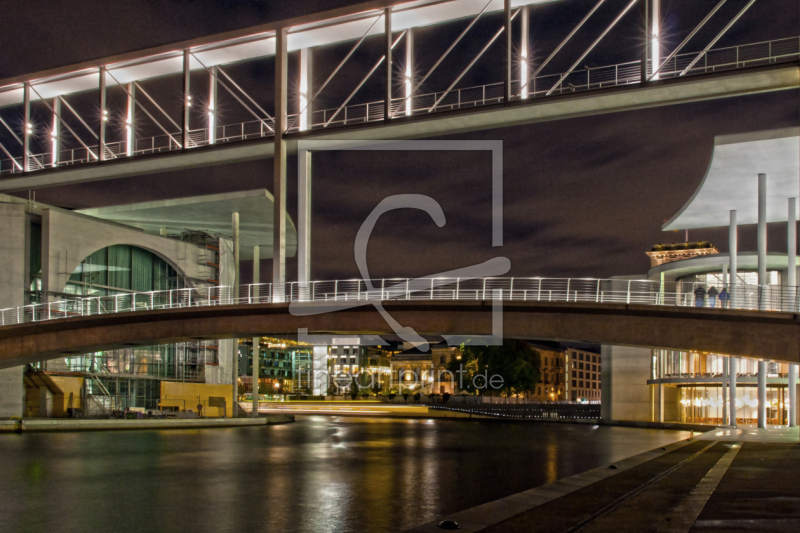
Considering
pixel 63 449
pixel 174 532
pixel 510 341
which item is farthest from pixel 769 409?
pixel 174 532

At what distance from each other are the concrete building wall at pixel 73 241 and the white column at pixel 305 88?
62.4ft

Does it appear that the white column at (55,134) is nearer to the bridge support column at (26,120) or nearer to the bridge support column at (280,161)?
the bridge support column at (26,120)

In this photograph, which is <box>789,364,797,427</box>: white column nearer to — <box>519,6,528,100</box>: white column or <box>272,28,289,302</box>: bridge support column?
<box>519,6,528,100</box>: white column

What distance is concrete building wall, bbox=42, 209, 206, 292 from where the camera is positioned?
→ 4819 cm

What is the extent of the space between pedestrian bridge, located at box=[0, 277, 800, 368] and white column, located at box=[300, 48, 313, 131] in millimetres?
9651

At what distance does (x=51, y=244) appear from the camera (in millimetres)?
48250

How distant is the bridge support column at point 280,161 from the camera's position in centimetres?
3847

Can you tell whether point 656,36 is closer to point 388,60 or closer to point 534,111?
point 534,111

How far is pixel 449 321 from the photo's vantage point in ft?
104

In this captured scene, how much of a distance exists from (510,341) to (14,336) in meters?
63.5

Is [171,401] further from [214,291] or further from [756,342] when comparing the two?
[756,342]

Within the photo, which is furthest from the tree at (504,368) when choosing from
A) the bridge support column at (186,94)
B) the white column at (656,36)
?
the white column at (656,36)

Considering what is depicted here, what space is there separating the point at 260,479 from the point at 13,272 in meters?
33.4

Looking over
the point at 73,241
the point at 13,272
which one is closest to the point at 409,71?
the point at 73,241
